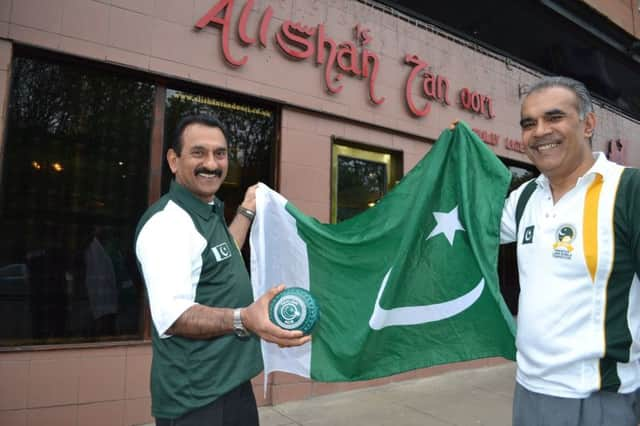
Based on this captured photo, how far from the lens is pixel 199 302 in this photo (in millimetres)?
2014

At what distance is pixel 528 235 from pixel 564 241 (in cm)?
21

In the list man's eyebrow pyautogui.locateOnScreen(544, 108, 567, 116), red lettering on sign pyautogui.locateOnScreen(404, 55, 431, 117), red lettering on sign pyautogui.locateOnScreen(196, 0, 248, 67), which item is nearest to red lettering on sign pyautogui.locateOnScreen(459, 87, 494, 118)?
red lettering on sign pyautogui.locateOnScreen(404, 55, 431, 117)

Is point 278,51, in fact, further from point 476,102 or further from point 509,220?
point 509,220

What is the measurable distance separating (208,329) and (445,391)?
5051mm

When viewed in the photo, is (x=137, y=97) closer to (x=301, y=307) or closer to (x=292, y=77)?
(x=292, y=77)

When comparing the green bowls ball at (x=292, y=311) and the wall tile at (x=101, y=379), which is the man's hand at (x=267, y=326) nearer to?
the green bowls ball at (x=292, y=311)

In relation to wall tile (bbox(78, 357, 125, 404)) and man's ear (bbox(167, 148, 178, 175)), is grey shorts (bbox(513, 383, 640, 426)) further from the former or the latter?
wall tile (bbox(78, 357, 125, 404))

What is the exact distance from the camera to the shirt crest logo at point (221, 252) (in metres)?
2.09

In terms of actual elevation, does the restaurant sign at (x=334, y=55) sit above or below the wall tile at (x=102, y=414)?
above

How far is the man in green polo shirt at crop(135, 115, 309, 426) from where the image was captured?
1.75 meters

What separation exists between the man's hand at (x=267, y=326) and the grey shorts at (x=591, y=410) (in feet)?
3.64

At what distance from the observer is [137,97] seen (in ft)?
16.0

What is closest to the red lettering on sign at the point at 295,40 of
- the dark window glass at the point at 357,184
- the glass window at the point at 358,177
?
the glass window at the point at 358,177

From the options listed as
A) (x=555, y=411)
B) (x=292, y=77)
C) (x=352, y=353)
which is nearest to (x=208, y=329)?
(x=352, y=353)
